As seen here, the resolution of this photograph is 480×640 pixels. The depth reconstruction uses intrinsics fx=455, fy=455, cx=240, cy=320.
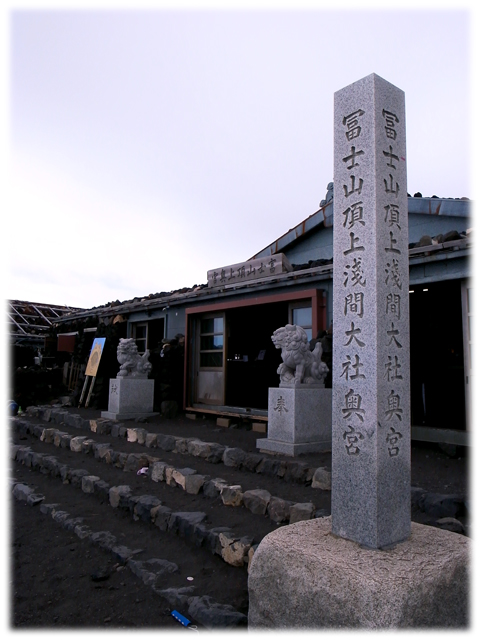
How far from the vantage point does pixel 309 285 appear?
8219 mm

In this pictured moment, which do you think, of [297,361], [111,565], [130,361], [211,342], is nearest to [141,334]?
[130,361]

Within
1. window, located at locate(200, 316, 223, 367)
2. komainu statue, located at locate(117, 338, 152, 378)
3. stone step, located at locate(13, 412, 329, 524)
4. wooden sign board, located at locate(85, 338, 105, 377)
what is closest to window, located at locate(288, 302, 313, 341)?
window, located at locate(200, 316, 223, 367)

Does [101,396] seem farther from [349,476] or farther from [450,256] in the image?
[349,476]

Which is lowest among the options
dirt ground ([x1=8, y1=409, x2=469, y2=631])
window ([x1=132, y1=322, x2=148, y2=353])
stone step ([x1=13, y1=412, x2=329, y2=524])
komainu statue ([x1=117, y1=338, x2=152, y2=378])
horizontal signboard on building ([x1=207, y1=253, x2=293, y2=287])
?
dirt ground ([x1=8, y1=409, x2=469, y2=631])

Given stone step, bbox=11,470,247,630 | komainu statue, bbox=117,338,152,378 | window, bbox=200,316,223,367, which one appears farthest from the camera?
komainu statue, bbox=117,338,152,378

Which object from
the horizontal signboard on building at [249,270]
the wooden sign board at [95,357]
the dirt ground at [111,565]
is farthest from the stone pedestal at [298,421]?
the wooden sign board at [95,357]

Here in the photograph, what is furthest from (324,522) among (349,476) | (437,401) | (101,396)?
(101,396)

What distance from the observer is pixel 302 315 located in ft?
28.0

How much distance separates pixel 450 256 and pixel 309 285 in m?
2.73

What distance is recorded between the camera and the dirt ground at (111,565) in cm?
331

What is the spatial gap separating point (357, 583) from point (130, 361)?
8833 millimetres

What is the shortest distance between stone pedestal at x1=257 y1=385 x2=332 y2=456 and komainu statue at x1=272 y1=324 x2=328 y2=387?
12 centimetres

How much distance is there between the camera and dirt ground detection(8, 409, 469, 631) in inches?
130

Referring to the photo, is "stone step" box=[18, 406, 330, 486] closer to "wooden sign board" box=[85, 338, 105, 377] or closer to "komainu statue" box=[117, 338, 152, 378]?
"komainu statue" box=[117, 338, 152, 378]
